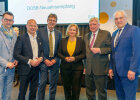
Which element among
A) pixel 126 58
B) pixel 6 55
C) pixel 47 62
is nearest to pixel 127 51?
pixel 126 58

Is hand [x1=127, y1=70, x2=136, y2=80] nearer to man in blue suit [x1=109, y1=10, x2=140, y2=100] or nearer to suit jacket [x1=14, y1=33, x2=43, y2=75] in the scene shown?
man in blue suit [x1=109, y1=10, x2=140, y2=100]

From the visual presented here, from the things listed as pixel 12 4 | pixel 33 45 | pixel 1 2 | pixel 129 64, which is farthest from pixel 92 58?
pixel 1 2

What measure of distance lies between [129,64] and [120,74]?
184 mm

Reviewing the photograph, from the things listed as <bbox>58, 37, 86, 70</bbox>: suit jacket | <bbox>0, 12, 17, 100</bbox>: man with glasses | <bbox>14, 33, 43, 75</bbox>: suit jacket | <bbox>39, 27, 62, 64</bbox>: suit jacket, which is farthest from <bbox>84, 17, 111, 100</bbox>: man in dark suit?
<bbox>0, 12, 17, 100</bbox>: man with glasses

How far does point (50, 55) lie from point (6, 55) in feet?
2.41

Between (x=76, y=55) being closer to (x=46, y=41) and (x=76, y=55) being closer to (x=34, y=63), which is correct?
(x=46, y=41)

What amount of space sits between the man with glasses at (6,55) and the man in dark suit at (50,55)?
0.52 m

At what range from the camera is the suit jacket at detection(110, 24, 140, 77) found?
1896mm

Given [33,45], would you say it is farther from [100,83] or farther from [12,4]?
[12,4]

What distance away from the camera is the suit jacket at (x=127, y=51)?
1896 millimetres

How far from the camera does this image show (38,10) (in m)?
4.18

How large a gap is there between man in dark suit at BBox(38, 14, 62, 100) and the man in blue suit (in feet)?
3.50

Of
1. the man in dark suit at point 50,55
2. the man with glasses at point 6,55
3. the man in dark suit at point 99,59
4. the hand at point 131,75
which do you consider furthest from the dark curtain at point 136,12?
the man with glasses at point 6,55

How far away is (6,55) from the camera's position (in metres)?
2.27
